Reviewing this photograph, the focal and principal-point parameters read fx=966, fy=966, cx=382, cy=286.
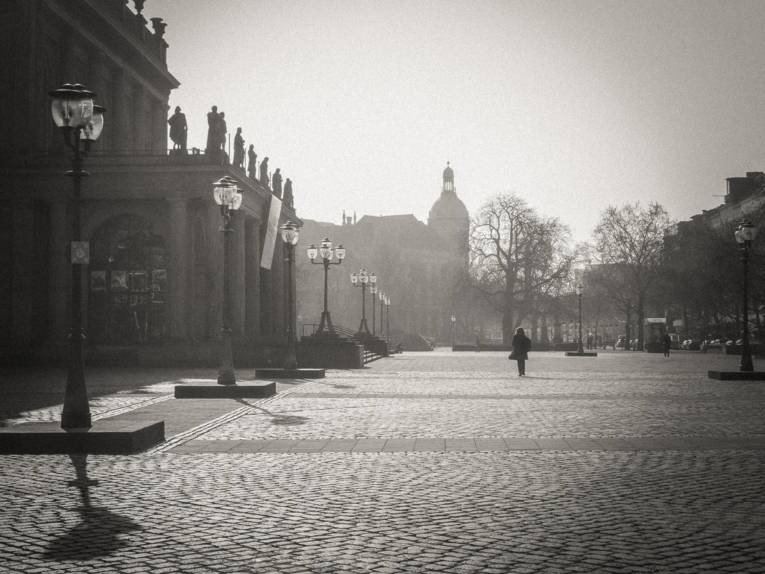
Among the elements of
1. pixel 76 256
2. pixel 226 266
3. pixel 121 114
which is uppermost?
pixel 121 114

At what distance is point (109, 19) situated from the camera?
177ft

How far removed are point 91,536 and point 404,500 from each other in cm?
297

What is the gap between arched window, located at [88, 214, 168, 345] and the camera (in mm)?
45156

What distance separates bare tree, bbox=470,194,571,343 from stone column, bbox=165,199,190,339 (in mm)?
48716

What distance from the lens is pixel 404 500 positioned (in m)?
9.20

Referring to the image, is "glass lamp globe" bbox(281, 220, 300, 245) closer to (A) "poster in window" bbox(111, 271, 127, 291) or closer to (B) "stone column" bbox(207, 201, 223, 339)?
(B) "stone column" bbox(207, 201, 223, 339)

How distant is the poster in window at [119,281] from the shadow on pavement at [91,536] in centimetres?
3698

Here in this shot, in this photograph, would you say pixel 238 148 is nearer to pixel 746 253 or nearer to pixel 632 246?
pixel 746 253

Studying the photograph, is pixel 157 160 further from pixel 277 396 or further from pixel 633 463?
pixel 633 463

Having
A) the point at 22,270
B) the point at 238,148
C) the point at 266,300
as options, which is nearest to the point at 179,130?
the point at 238,148

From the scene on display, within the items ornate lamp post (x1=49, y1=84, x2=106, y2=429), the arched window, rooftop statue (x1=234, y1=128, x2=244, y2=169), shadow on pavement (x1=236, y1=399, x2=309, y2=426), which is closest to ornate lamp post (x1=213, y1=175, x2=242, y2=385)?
shadow on pavement (x1=236, y1=399, x2=309, y2=426)

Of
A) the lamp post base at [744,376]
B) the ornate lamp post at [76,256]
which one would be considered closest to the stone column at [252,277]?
the lamp post base at [744,376]

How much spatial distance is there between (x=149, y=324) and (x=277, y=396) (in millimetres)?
24163

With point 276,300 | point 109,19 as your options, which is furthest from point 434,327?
point 109,19
